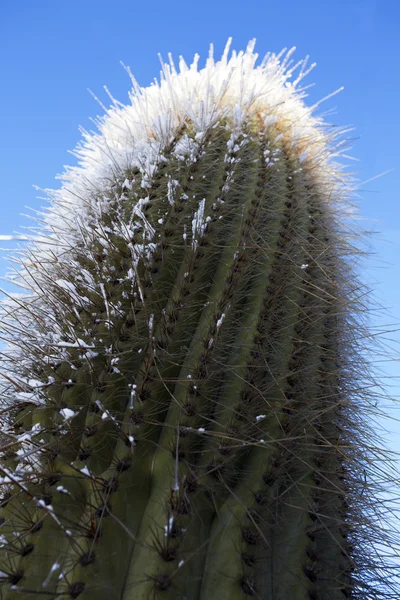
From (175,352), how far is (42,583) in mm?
825

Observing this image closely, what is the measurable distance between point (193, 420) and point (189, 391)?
10 cm

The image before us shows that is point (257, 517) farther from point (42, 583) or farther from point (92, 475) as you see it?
point (42, 583)

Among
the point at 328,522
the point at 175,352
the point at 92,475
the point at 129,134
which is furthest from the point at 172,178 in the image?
the point at 328,522

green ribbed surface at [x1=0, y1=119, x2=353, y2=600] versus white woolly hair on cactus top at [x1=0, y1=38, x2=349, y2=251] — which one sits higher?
white woolly hair on cactus top at [x1=0, y1=38, x2=349, y2=251]

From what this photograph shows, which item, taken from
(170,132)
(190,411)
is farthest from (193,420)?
(170,132)

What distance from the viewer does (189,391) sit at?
1.84 m

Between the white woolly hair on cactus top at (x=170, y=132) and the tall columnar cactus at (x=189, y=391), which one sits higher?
the white woolly hair on cactus top at (x=170, y=132)

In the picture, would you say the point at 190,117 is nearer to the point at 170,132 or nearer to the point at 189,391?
the point at 170,132

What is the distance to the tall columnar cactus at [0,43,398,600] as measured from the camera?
1580mm

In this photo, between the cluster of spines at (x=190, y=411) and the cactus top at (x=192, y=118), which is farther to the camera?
the cactus top at (x=192, y=118)

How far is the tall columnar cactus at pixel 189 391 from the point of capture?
158 centimetres

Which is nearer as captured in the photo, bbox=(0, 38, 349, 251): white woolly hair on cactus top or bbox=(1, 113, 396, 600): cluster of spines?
bbox=(1, 113, 396, 600): cluster of spines

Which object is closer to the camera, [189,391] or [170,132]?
[189,391]

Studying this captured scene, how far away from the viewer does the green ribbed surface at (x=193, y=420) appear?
1.56m
